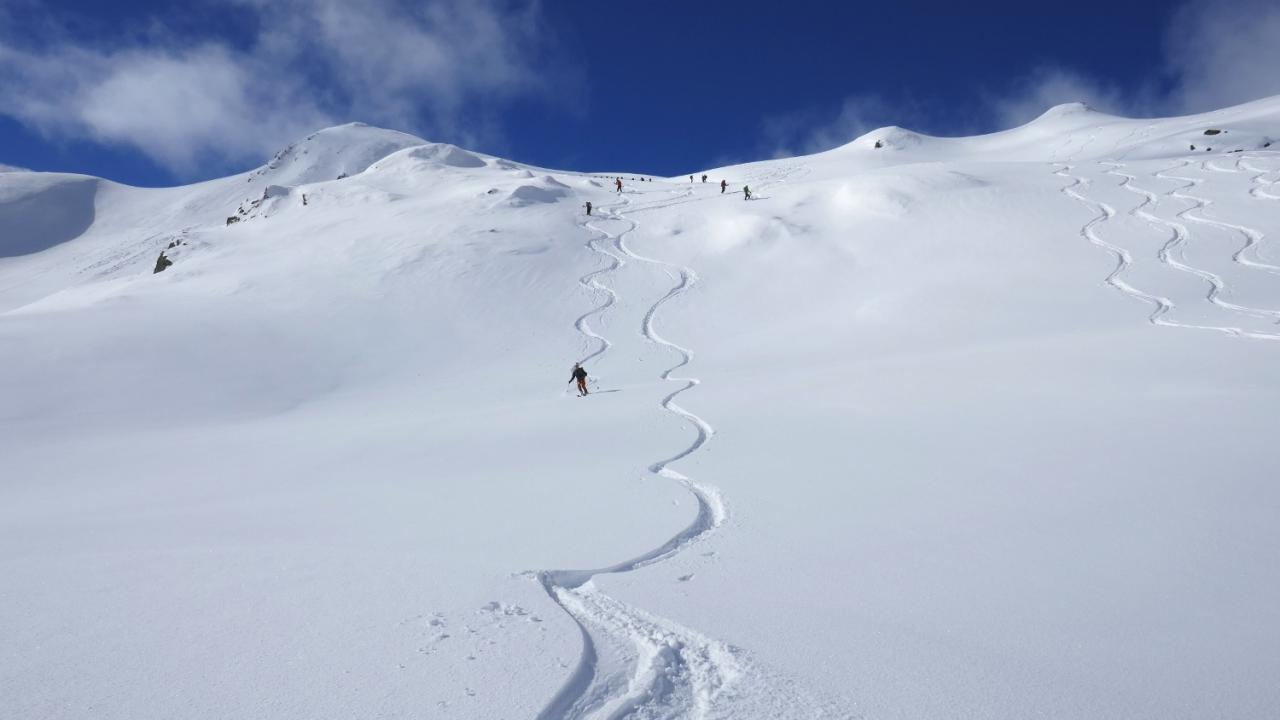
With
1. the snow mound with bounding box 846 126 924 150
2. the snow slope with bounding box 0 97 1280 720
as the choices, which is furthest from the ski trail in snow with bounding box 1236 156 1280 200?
the snow mound with bounding box 846 126 924 150

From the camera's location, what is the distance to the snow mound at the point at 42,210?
4685 inches

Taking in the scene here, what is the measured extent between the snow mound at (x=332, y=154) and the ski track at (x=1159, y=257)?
145 metres

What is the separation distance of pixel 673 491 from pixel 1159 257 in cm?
2719

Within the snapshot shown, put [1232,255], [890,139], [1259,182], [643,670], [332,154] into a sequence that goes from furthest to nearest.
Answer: [332,154]
[890,139]
[1259,182]
[1232,255]
[643,670]

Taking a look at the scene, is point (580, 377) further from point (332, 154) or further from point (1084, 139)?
point (332, 154)

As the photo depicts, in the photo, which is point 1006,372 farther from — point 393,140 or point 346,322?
point 393,140

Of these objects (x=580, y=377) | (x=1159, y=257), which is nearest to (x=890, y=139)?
(x=1159, y=257)

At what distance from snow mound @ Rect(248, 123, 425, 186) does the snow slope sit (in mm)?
139641

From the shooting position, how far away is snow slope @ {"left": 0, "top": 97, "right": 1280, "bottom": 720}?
14.2 feet

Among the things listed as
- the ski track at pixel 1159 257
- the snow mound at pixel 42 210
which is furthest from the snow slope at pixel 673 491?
the snow mound at pixel 42 210

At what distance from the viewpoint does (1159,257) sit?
26.5m

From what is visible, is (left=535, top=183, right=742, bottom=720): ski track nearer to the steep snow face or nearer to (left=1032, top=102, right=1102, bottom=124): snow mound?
the steep snow face

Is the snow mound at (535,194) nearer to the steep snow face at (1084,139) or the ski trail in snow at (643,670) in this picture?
the ski trail in snow at (643,670)

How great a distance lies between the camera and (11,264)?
10512cm
